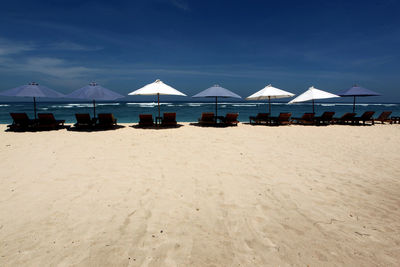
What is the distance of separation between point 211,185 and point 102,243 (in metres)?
2.01

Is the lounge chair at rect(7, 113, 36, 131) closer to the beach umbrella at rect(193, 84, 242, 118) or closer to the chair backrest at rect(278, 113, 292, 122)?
the beach umbrella at rect(193, 84, 242, 118)

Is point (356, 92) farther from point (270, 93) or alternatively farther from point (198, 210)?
point (198, 210)

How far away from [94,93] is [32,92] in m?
3.03

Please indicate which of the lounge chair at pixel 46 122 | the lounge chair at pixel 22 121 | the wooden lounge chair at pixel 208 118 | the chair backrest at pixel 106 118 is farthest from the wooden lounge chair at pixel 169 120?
the lounge chair at pixel 22 121

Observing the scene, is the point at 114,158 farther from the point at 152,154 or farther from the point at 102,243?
the point at 102,243

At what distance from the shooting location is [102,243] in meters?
2.26

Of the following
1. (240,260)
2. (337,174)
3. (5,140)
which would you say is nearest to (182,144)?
(337,174)

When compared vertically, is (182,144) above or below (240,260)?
above

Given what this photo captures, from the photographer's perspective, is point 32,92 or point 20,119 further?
point 32,92

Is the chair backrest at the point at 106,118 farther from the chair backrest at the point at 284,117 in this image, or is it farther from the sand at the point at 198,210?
the chair backrest at the point at 284,117

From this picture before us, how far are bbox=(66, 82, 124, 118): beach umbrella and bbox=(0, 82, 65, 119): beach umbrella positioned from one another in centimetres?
109

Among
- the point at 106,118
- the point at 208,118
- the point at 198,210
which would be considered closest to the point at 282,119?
the point at 208,118

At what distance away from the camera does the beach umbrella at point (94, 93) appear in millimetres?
9802

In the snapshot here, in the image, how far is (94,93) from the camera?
33.1ft
